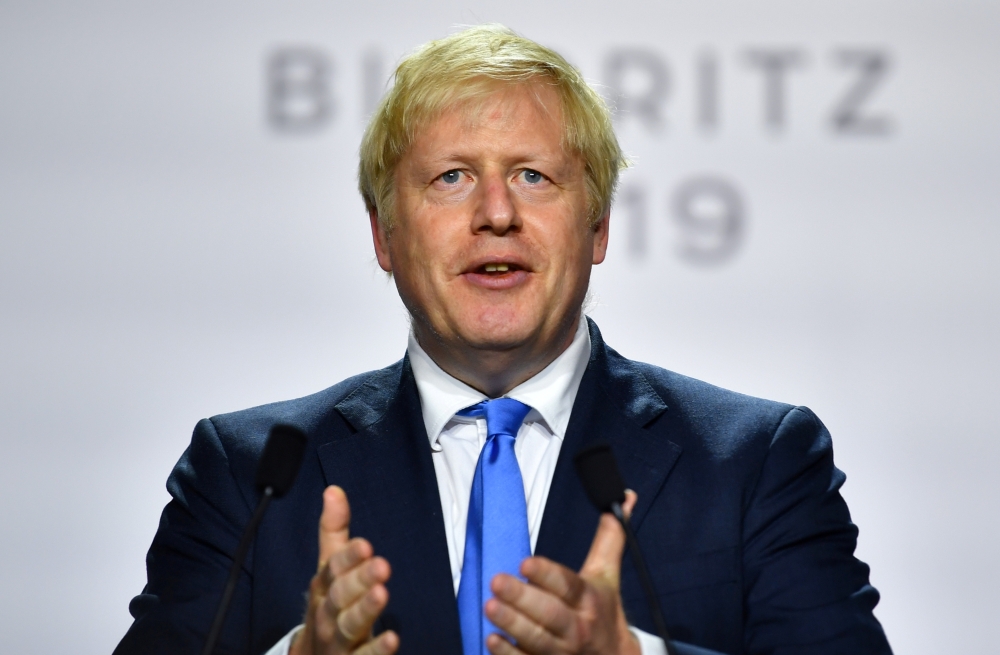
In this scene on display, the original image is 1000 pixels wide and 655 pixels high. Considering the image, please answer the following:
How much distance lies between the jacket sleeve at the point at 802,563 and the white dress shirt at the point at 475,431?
35 centimetres

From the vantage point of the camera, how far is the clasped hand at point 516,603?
1.44m

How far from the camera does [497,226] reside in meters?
2.07

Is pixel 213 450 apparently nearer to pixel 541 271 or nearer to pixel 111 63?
pixel 541 271

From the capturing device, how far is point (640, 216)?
3.08 metres

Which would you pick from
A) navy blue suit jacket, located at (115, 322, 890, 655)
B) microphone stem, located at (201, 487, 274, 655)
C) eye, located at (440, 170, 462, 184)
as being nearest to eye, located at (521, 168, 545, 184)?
eye, located at (440, 170, 462, 184)

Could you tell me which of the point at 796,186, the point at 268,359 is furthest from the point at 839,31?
the point at 268,359

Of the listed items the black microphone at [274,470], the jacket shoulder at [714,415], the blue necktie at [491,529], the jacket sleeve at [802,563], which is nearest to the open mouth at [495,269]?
the blue necktie at [491,529]

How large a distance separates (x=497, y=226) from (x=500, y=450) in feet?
1.25

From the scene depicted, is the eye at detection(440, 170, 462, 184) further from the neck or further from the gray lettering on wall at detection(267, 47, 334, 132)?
the gray lettering on wall at detection(267, 47, 334, 132)

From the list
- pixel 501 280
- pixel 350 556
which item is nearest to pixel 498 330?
pixel 501 280

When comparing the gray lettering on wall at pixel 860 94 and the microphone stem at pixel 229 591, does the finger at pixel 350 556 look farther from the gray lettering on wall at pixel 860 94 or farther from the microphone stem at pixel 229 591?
the gray lettering on wall at pixel 860 94

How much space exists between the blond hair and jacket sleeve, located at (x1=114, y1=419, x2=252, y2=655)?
565 millimetres

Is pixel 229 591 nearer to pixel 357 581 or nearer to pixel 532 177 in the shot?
pixel 357 581

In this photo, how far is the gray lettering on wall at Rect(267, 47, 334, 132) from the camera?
3064mm
